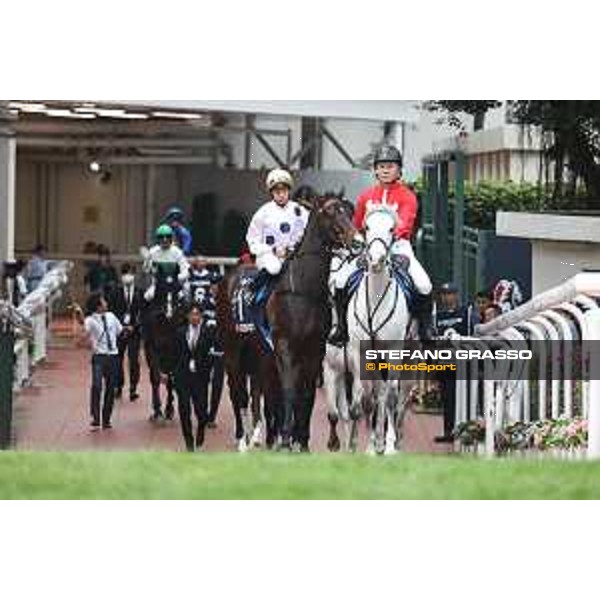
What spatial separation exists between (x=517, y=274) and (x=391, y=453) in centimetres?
93

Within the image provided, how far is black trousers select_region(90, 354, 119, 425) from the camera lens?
12.9 meters

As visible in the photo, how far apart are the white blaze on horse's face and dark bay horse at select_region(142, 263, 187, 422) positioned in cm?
85

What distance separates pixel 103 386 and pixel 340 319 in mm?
1044

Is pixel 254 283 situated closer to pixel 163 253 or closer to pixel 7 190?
pixel 163 253

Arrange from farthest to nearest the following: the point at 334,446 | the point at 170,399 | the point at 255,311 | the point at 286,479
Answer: the point at 255,311 < the point at 170,399 < the point at 334,446 < the point at 286,479

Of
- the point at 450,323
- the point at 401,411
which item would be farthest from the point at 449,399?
the point at 450,323

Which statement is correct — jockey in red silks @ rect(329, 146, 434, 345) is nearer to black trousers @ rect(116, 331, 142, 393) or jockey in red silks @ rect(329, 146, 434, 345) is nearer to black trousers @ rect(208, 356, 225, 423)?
A: black trousers @ rect(208, 356, 225, 423)

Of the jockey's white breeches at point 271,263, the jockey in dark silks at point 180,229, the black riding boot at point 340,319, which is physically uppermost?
the jockey in dark silks at point 180,229

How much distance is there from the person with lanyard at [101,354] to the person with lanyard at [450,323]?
136 centimetres

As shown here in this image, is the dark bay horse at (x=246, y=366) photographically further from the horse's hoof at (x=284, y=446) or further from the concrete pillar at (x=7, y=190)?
the concrete pillar at (x=7, y=190)

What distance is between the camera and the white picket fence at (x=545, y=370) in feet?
41.7

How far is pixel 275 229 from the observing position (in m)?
13.1

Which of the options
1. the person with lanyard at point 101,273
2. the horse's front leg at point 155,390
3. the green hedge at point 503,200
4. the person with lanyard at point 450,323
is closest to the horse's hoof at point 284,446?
the horse's front leg at point 155,390

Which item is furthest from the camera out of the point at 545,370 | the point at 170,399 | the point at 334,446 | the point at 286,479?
the point at 170,399
